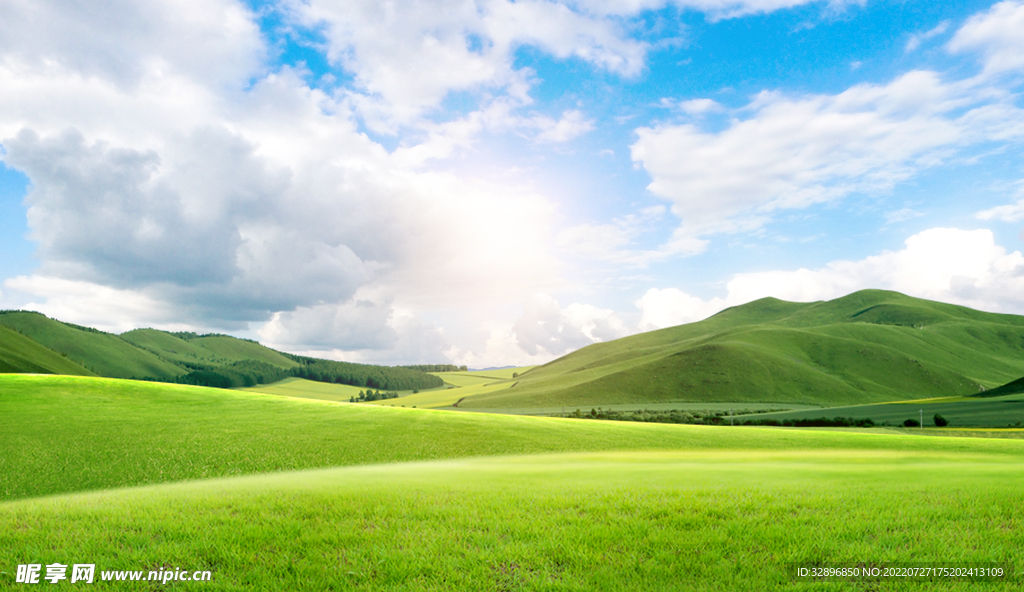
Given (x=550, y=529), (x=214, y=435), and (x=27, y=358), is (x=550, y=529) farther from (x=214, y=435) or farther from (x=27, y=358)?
(x=27, y=358)

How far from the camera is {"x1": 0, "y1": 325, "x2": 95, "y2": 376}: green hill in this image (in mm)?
109312

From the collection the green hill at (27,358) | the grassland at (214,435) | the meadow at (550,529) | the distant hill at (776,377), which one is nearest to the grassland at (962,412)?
the grassland at (214,435)

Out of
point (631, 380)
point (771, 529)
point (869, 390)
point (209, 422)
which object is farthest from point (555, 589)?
point (869, 390)

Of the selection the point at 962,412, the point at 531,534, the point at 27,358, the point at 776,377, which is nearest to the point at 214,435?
the point at 531,534

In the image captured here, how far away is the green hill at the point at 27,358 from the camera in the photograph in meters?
→ 109

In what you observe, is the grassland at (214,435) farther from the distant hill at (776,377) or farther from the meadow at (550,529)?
the distant hill at (776,377)

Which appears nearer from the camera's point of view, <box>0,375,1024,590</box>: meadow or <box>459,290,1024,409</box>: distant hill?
<box>0,375,1024,590</box>: meadow

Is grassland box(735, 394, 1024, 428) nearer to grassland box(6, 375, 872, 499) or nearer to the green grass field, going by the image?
grassland box(6, 375, 872, 499)

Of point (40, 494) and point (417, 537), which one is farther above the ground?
point (417, 537)

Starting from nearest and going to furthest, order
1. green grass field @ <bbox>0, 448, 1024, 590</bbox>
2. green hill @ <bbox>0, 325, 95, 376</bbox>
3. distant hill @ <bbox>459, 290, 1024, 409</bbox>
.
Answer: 1. green grass field @ <bbox>0, 448, 1024, 590</bbox>
2. green hill @ <bbox>0, 325, 95, 376</bbox>
3. distant hill @ <bbox>459, 290, 1024, 409</bbox>

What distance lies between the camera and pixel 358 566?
21.1 feet

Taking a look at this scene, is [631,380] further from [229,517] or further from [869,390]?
[229,517]

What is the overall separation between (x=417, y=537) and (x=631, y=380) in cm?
15591

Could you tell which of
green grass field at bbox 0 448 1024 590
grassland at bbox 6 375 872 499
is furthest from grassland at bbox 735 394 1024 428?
green grass field at bbox 0 448 1024 590
